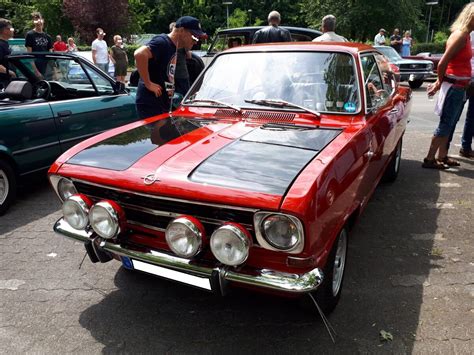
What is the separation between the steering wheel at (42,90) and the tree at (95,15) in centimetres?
2815

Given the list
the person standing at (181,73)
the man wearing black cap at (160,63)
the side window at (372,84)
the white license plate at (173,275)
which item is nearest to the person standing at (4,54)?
the man wearing black cap at (160,63)

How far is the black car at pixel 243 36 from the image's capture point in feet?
27.8

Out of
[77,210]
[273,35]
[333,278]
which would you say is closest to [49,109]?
[77,210]

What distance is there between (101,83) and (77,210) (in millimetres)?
3618

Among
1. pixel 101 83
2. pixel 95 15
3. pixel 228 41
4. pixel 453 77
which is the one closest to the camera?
pixel 453 77

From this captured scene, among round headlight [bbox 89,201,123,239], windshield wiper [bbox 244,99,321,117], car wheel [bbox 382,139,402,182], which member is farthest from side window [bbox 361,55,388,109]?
round headlight [bbox 89,201,123,239]

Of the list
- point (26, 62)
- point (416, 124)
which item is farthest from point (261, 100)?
point (416, 124)

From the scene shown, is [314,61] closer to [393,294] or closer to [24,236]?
[393,294]

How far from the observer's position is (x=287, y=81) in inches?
138

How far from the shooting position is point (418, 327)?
270 cm

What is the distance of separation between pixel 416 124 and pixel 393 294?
6.62m

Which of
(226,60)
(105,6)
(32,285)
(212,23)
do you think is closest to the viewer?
(32,285)

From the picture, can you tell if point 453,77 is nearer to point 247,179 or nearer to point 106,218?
point 247,179

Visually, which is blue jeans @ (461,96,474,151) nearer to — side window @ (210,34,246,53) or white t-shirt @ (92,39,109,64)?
side window @ (210,34,246,53)
